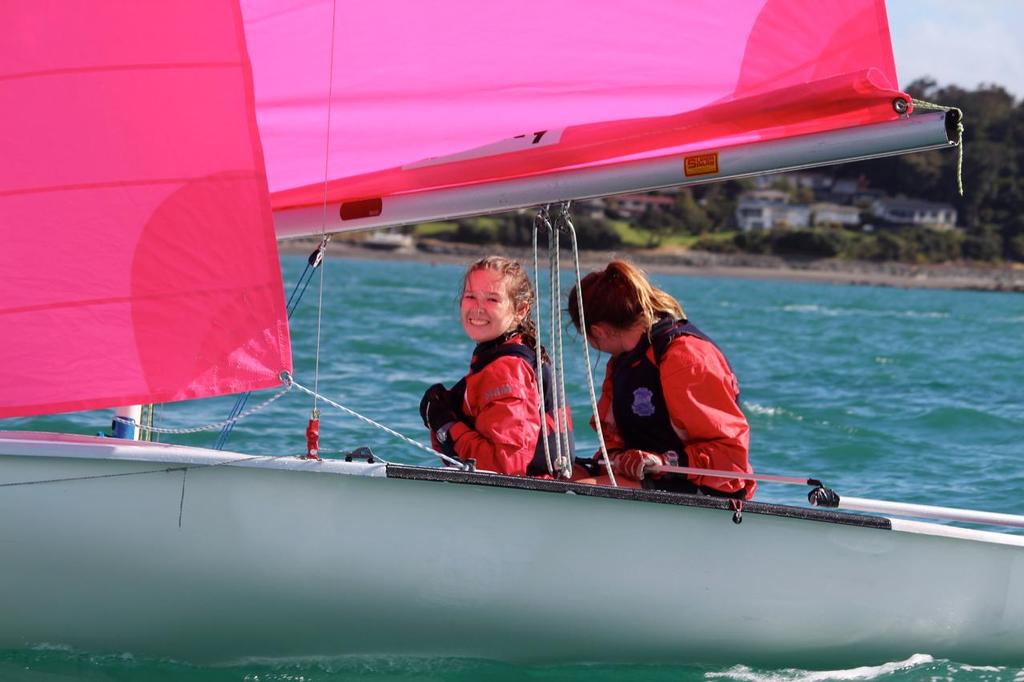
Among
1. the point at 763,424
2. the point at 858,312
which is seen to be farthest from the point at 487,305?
the point at 858,312

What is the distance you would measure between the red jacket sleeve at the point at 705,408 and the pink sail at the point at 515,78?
470mm

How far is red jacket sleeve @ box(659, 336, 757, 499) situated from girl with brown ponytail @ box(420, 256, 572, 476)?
268 mm

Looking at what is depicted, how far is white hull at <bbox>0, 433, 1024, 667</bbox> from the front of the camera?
2.69 meters

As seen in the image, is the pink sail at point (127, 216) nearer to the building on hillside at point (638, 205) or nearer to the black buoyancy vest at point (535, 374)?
the black buoyancy vest at point (535, 374)

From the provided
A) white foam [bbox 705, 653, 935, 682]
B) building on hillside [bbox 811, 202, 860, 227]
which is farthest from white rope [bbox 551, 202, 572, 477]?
building on hillside [bbox 811, 202, 860, 227]

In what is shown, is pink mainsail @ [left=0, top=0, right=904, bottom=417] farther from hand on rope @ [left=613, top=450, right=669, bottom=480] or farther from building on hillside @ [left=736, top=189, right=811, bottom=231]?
building on hillside @ [left=736, top=189, right=811, bottom=231]

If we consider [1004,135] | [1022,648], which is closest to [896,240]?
[1004,135]

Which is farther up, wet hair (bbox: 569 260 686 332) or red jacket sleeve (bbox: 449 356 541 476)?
wet hair (bbox: 569 260 686 332)

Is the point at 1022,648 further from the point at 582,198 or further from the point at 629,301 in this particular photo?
the point at 582,198

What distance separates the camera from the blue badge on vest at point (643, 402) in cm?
307

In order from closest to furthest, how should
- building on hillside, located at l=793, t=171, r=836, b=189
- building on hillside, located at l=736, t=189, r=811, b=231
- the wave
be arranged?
1. the wave
2. building on hillside, located at l=736, t=189, r=811, b=231
3. building on hillside, located at l=793, t=171, r=836, b=189

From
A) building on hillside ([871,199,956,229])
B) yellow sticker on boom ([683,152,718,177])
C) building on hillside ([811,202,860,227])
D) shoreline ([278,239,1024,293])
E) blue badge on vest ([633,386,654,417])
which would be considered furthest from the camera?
building on hillside ([811,202,860,227])

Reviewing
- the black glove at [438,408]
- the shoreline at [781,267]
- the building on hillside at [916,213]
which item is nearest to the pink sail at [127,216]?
the black glove at [438,408]

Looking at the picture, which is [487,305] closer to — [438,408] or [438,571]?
[438,408]
